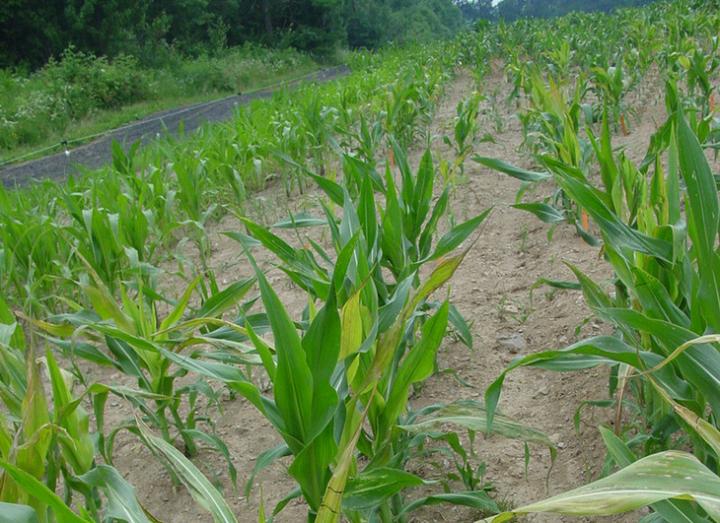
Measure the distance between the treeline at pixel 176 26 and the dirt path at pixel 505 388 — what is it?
1608 cm

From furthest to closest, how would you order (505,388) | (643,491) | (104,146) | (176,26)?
(176,26) → (104,146) → (505,388) → (643,491)

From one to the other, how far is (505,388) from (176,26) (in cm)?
2693

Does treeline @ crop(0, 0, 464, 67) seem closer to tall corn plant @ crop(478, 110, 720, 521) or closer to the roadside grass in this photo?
the roadside grass

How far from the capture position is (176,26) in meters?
26.2

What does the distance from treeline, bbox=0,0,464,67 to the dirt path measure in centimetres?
1608

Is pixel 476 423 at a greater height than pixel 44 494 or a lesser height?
lesser

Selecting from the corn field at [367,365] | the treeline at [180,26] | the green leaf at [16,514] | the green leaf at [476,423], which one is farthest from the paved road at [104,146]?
the green leaf at [16,514]

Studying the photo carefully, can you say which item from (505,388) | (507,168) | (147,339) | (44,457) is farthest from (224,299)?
(507,168)

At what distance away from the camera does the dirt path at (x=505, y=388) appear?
1.72 m

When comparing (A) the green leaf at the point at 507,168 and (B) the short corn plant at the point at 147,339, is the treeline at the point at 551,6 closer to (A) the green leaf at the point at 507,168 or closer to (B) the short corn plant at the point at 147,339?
(A) the green leaf at the point at 507,168

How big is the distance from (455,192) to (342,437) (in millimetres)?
3352

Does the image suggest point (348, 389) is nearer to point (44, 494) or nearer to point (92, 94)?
point (44, 494)

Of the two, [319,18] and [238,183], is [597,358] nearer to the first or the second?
[238,183]

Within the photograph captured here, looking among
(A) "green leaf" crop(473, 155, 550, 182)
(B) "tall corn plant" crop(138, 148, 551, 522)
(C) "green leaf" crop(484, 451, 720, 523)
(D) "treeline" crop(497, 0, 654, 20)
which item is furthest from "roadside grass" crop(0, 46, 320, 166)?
(D) "treeline" crop(497, 0, 654, 20)
